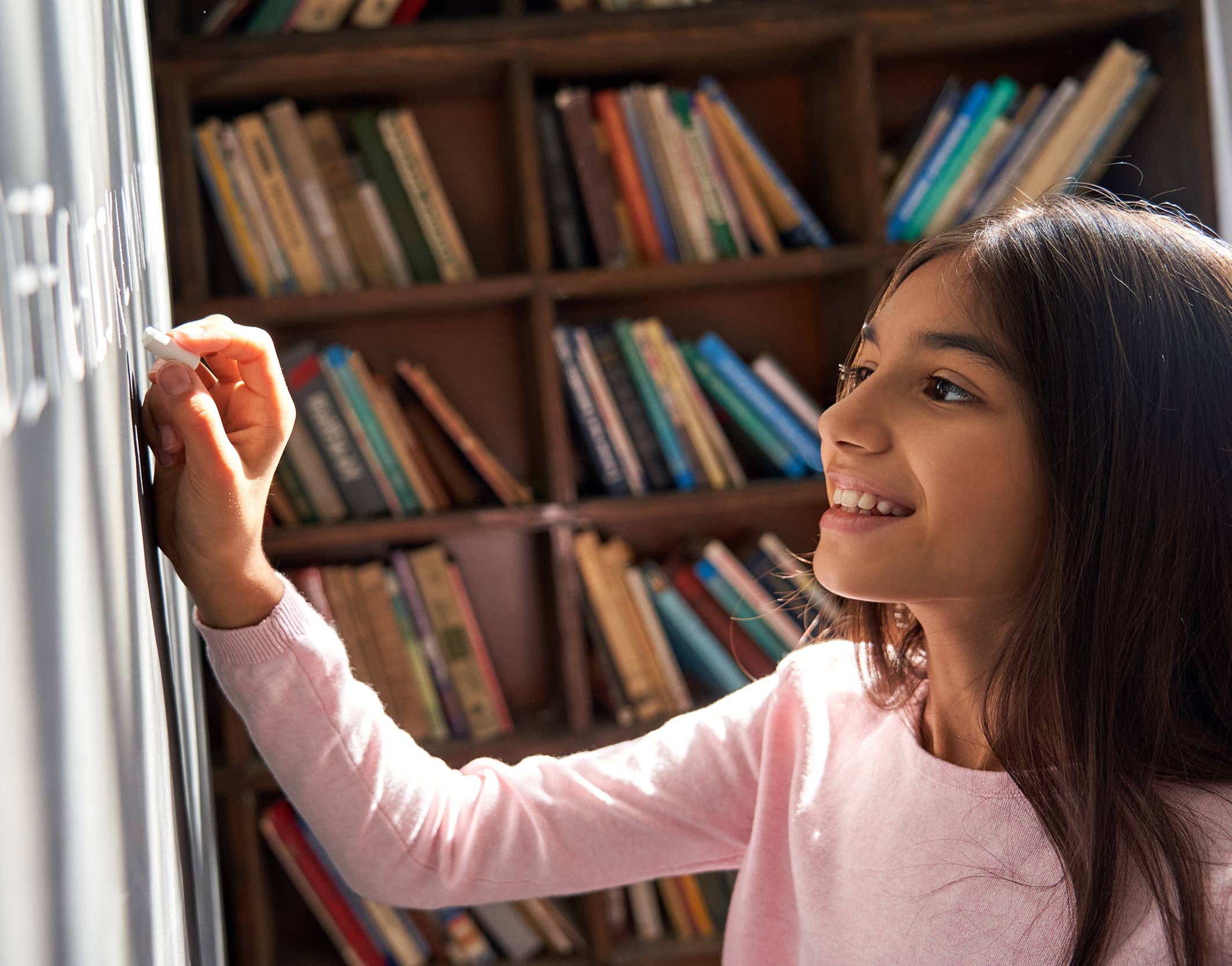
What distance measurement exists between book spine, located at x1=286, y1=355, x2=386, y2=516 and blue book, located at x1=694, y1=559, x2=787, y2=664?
618 millimetres

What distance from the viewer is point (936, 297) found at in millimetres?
902

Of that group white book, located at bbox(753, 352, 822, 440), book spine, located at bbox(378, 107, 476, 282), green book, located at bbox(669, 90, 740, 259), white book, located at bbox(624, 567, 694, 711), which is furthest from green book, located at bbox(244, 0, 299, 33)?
white book, located at bbox(624, 567, 694, 711)

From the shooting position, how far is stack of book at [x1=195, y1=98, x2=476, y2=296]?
1.93 meters

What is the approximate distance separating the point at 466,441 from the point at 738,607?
0.60 meters

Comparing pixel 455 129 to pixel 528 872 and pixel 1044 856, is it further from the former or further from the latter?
pixel 1044 856

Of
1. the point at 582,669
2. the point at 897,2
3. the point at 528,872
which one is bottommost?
the point at 582,669

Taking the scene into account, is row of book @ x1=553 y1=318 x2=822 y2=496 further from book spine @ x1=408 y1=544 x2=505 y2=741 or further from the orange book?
book spine @ x1=408 y1=544 x2=505 y2=741

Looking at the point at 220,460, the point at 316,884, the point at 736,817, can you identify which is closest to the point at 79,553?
the point at 220,460

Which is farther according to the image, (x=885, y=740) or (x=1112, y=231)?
(x=885, y=740)

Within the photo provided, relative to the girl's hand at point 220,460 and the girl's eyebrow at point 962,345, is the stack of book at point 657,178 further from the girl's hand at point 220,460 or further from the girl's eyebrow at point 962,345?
the girl's hand at point 220,460

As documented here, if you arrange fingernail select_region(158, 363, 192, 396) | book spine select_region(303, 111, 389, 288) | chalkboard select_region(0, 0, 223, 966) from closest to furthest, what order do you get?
chalkboard select_region(0, 0, 223, 966)
fingernail select_region(158, 363, 192, 396)
book spine select_region(303, 111, 389, 288)

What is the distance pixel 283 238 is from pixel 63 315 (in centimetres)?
159

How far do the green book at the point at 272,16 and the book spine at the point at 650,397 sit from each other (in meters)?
0.79

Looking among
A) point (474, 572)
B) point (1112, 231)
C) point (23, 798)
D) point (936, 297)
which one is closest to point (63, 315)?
point (23, 798)
